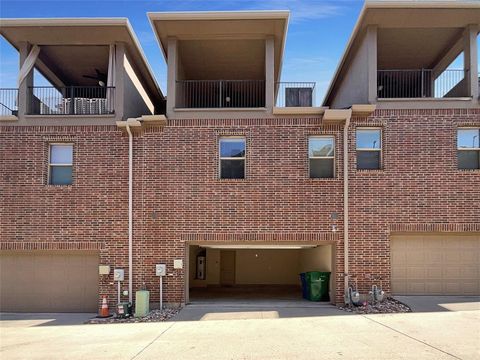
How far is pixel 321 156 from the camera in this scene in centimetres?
1429

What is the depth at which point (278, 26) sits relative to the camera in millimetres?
14406

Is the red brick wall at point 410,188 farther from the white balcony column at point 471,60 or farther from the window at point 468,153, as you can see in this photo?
the white balcony column at point 471,60

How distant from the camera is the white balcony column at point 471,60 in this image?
14.1 metres

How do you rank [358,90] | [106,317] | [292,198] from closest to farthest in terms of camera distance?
[106,317] → [292,198] → [358,90]

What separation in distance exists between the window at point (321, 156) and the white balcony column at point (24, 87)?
883 centimetres

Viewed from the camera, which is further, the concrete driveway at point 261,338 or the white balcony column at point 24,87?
the white balcony column at point 24,87

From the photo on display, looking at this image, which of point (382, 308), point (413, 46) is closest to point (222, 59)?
point (413, 46)

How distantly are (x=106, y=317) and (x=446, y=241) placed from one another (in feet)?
32.9

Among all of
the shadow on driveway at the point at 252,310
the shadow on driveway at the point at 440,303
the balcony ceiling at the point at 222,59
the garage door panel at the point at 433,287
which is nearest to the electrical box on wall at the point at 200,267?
the shadow on driveway at the point at 252,310

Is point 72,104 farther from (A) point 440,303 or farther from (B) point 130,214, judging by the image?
(A) point 440,303

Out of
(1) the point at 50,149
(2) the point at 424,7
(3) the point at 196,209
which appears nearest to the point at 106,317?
(3) the point at 196,209

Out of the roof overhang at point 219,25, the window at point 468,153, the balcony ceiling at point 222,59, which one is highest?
the roof overhang at point 219,25

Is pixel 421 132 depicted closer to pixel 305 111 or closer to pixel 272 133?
pixel 305 111

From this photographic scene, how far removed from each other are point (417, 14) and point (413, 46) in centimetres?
251
